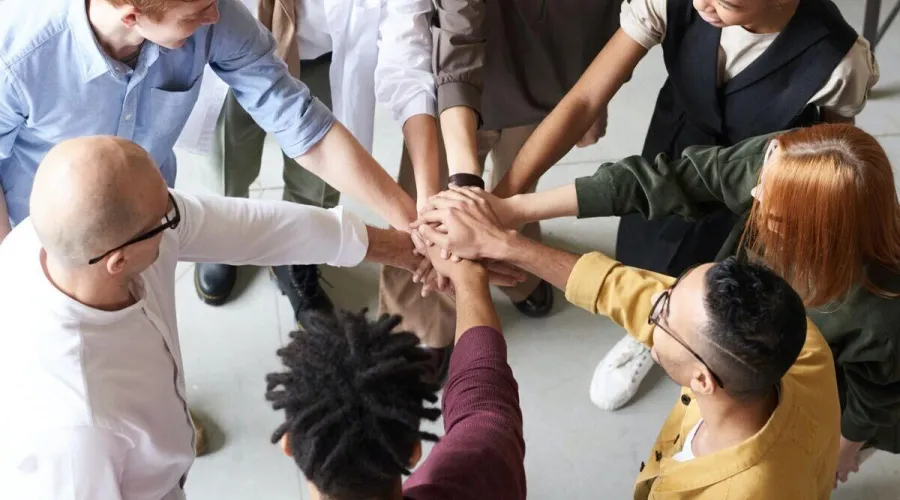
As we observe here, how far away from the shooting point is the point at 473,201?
5.77ft

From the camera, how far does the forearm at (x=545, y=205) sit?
1711 millimetres

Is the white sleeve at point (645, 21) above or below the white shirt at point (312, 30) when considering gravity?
above

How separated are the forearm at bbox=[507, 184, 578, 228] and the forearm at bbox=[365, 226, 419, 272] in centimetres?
25

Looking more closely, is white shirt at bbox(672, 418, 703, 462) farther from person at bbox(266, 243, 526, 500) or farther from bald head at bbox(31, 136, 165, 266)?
bald head at bbox(31, 136, 165, 266)

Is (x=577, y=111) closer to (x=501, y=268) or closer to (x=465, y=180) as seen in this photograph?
(x=465, y=180)

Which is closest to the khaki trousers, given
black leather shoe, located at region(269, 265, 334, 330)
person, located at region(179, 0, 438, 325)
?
person, located at region(179, 0, 438, 325)

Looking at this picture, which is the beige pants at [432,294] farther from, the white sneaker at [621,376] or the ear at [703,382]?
the ear at [703,382]

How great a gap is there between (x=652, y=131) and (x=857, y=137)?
656 millimetres

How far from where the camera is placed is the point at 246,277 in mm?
2533

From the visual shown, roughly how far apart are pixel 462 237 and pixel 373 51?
515 mm

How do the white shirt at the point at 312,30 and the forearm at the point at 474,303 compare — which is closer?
the forearm at the point at 474,303

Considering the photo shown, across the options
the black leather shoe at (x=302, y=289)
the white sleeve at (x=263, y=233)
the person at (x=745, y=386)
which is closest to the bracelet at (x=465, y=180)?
the white sleeve at (x=263, y=233)

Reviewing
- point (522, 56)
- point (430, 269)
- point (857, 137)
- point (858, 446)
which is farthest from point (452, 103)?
point (858, 446)

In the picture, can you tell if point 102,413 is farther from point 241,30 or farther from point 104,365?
point 241,30
